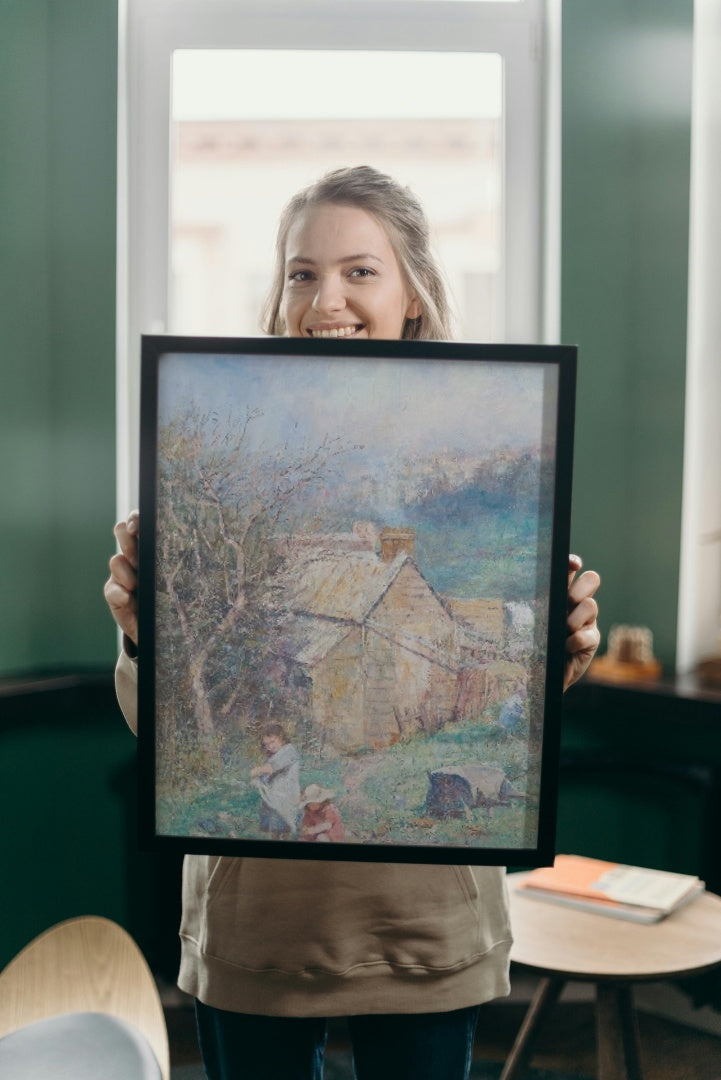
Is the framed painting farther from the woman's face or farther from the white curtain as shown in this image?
the white curtain

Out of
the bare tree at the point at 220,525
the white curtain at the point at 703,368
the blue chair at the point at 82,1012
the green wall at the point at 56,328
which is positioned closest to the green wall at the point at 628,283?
the white curtain at the point at 703,368

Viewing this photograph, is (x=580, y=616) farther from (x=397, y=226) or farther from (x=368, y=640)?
(x=397, y=226)

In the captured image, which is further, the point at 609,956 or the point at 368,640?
the point at 609,956

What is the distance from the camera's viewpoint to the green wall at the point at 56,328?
2.50 meters

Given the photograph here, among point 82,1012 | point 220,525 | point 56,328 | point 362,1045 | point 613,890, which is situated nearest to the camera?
point 82,1012

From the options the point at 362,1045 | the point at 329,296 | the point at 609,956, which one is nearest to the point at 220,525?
the point at 329,296

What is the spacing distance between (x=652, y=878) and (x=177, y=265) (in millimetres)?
1875

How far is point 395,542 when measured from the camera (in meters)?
0.97

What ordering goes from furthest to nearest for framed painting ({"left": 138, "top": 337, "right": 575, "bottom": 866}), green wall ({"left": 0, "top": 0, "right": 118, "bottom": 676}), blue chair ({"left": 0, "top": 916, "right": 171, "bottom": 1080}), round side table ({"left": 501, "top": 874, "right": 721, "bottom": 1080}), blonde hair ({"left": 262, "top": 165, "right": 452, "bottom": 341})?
green wall ({"left": 0, "top": 0, "right": 118, "bottom": 676})
round side table ({"left": 501, "top": 874, "right": 721, "bottom": 1080})
blonde hair ({"left": 262, "top": 165, "right": 452, "bottom": 341})
framed painting ({"left": 138, "top": 337, "right": 575, "bottom": 866})
blue chair ({"left": 0, "top": 916, "right": 171, "bottom": 1080})

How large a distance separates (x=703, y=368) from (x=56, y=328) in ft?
5.46

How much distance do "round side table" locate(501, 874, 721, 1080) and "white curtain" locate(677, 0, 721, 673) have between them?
3.04 feet

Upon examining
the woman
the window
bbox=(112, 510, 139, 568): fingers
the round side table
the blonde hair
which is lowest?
the round side table

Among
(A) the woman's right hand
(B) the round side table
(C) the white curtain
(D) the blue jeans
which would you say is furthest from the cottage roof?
(C) the white curtain

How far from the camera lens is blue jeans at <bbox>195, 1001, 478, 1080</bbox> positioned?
41.6 inches
